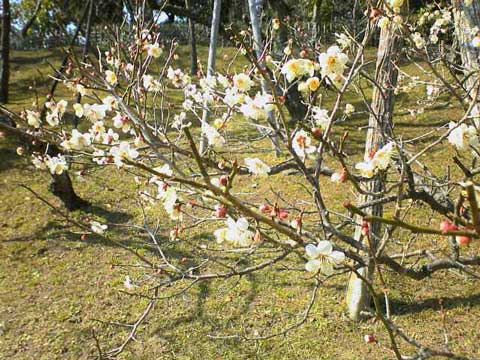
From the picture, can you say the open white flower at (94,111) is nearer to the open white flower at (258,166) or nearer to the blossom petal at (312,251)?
the open white flower at (258,166)

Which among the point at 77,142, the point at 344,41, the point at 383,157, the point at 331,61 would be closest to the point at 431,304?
the point at 344,41

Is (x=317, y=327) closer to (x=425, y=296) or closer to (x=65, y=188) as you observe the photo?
(x=425, y=296)

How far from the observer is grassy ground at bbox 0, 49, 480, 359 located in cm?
334

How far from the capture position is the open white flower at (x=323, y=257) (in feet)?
3.57

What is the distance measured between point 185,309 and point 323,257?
2980mm

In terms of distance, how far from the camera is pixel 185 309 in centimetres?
385

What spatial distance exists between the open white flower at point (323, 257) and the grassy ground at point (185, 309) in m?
1.70

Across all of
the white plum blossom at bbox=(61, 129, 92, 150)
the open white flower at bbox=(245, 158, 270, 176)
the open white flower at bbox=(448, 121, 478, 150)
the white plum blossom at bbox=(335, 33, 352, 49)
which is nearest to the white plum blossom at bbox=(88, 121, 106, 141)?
the white plum blossom at bbox=(61, 129, 92, 150)

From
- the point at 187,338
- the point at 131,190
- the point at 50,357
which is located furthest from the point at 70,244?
the point at 187,338

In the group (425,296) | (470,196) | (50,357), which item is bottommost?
(50,357)

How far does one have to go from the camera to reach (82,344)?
355cm

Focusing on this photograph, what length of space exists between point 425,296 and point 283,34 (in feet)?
19.7

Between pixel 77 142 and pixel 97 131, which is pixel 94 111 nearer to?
pixel 97 131

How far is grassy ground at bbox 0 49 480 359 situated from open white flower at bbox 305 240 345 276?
1.70m
